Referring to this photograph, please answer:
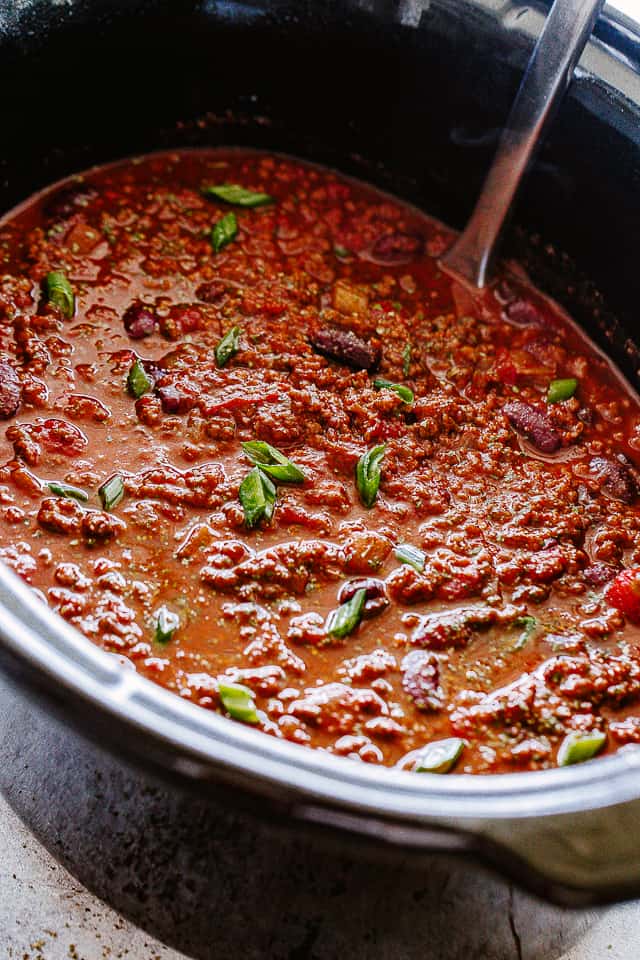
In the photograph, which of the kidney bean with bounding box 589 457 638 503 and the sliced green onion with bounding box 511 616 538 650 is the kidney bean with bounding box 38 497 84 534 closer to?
the sliced green onion with bounding box 511 616 538 650

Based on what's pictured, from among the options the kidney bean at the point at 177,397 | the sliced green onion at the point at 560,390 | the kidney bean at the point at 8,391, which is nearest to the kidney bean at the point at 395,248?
the sliced green onion at the point at 560,390

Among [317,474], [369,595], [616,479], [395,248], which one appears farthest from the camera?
[395,248]

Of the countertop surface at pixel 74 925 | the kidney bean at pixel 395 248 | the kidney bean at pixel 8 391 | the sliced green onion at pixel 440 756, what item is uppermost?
the kidney bean at pixel 395 248

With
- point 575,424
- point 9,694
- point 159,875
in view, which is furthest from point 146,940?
point 575,424

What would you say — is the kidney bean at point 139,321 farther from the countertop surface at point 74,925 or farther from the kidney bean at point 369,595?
the countertop surface at point 74,925

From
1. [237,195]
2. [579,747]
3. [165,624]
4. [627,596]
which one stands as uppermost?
[237,195]

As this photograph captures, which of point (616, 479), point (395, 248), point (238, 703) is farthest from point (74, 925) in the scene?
point (395, 248)

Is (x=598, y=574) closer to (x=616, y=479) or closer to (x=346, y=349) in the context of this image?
(x=616, y=479)

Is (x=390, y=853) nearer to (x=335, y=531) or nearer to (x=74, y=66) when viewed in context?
(x=335, y=531)
